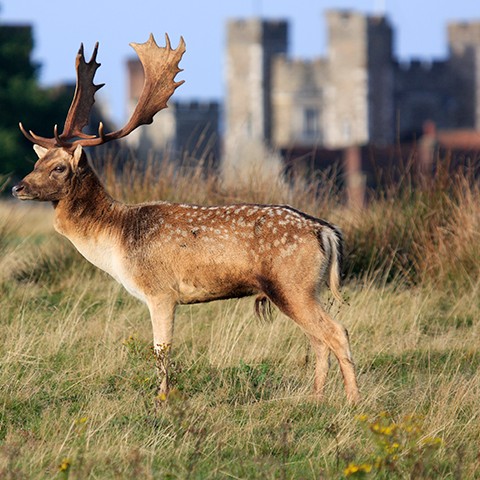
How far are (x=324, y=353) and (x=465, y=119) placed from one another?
49477 millimetres

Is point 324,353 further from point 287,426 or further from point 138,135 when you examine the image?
point 138,135

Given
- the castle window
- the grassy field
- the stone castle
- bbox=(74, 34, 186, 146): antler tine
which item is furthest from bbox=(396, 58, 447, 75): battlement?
bbox=(74, 34, 186, 146): antler tine

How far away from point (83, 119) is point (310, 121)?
47134 millimetres

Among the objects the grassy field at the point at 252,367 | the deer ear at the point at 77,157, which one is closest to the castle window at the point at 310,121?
the grassy field at the point at 252,367

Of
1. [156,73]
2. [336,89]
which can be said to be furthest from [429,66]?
[156,73]

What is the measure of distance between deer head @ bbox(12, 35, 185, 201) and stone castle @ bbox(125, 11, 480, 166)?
44185 millimetres

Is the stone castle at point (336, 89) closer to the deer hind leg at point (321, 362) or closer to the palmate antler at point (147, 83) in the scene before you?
the palmate antler at point (147, 83)

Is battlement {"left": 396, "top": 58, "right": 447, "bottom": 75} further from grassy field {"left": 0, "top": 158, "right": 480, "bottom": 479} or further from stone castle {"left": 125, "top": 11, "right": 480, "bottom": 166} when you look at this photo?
grassy field {"left": 0, "top": 158, "right": 480, "bottom": 479}

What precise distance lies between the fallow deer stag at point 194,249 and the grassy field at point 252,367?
344 millimetres

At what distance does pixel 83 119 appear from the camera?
7609 mm

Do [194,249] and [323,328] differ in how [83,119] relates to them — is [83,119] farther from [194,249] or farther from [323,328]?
[323,328]

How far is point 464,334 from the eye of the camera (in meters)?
8.41

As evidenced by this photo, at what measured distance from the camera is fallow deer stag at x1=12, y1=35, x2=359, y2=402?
6.41 m

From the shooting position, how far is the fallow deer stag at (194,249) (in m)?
6.41
